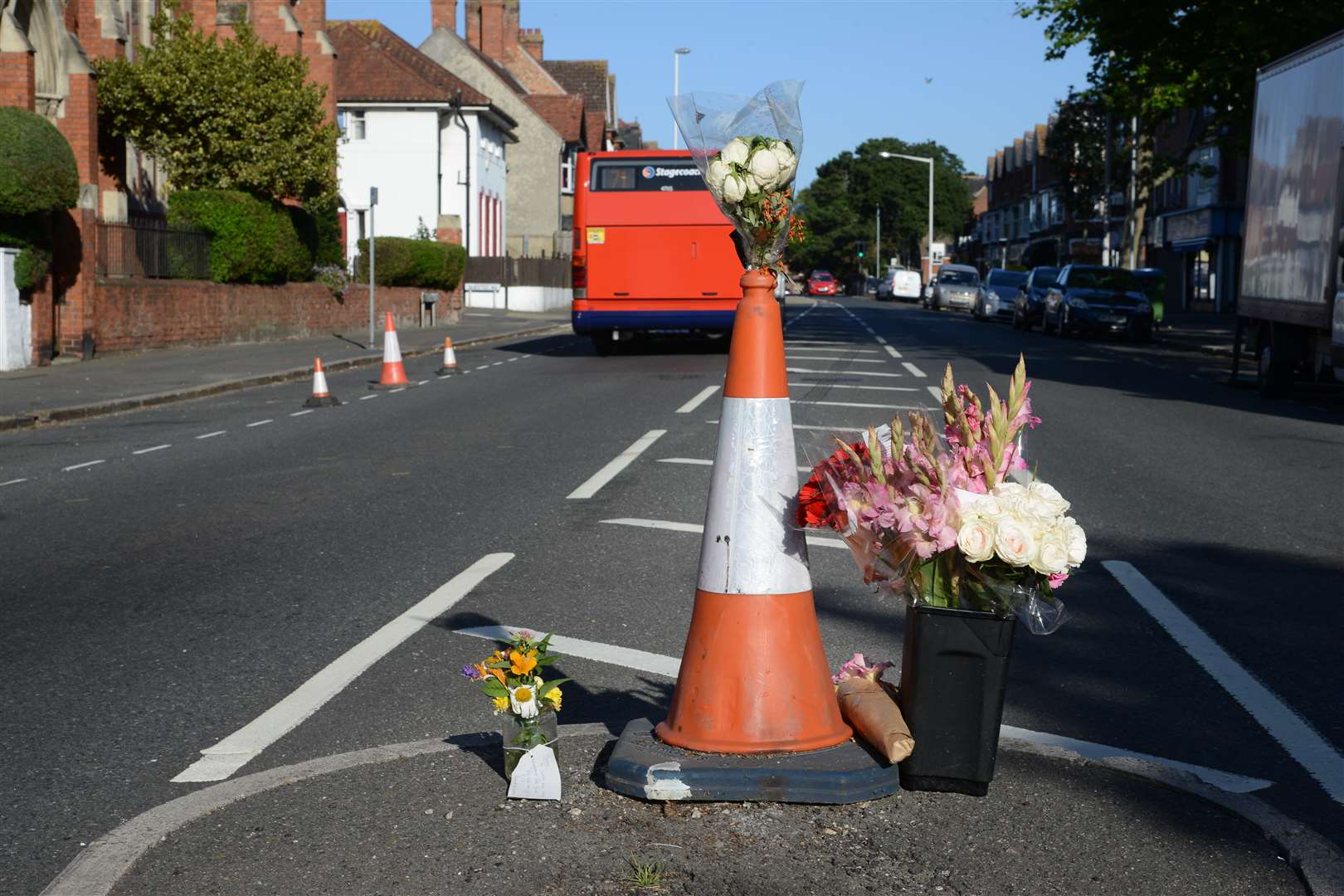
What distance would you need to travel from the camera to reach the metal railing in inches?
976

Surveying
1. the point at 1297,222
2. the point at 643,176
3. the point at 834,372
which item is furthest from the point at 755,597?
the point at 643,176

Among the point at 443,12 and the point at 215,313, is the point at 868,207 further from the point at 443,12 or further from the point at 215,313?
the point at 215,313

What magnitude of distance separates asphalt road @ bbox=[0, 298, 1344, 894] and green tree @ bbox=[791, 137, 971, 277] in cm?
13302

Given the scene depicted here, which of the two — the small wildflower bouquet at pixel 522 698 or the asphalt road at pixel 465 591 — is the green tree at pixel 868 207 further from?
the small wildflower bouquet at pixel 522 698

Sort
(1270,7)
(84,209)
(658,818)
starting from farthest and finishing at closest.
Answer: (1270,7) → (84,209) → (658,818)

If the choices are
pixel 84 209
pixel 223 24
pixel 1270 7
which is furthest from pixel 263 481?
pixel 223 24

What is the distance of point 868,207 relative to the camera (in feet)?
499

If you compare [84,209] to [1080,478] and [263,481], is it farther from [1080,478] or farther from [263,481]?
[1080,478]

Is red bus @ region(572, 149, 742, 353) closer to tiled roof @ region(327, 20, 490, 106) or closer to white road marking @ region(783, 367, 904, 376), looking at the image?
white road marking @ region(783, 367, 904, 376)

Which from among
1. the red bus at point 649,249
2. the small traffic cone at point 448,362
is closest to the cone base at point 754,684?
the small traffic cone at point 448,362

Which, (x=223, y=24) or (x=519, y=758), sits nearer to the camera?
(x=519, y=758)

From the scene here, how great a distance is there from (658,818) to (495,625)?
2569 millimetres

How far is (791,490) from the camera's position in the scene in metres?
4.39

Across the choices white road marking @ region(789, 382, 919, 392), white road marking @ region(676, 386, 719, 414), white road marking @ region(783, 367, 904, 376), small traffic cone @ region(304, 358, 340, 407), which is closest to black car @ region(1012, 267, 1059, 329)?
white road marking @ region(783, 367, 904, 376)
